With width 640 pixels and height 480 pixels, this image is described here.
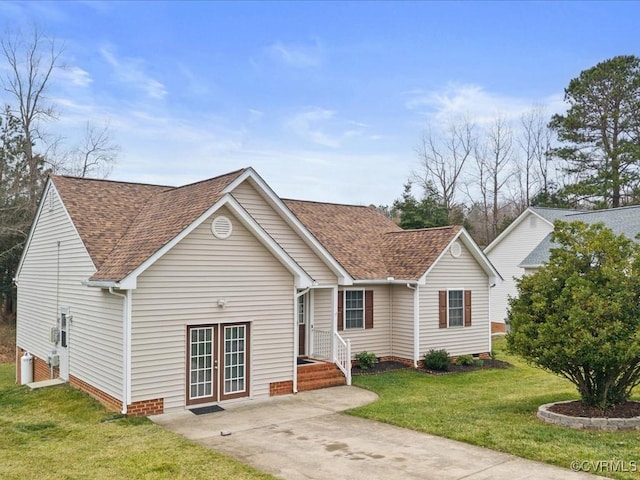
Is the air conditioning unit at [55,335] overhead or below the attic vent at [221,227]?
below

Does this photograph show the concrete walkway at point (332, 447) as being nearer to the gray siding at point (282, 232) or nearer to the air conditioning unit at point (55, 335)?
the gray siding at point (282, 232)

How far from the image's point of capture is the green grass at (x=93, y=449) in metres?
7.89

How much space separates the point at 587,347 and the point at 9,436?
10.7 m

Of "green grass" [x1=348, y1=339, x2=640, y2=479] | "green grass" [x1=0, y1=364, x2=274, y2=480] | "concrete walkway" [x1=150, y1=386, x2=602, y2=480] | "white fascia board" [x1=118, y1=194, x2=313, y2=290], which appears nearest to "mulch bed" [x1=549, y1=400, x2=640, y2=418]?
"green grass" [x1=348, y1=339, x2=640, y2=479]

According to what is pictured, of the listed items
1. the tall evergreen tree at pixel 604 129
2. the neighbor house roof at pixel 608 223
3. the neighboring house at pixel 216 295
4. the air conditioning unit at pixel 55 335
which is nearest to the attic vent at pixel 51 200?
the neighboring house at pixel 216 295

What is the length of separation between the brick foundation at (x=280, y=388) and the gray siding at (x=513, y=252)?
18.4 m

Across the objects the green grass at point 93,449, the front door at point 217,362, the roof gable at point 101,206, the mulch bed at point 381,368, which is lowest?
the mulch bed at point 381,368

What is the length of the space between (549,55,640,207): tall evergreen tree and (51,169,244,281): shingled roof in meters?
32.4

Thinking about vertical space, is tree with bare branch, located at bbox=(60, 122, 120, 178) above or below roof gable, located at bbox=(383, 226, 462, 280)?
above

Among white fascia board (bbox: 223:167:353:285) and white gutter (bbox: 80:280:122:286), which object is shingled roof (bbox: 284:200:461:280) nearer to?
white fascia board (bbox: 223:167:353:285)

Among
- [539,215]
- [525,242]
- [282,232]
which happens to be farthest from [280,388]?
[525,242]

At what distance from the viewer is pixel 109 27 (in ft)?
65.6

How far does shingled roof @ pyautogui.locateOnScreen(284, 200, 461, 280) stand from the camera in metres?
17.6

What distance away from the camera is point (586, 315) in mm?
9719
